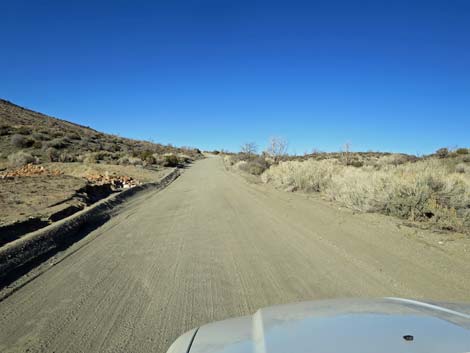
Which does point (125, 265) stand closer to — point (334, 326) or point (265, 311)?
point (265, 311)

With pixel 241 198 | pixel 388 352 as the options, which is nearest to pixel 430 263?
pixel 388 352

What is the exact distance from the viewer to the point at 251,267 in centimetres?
593

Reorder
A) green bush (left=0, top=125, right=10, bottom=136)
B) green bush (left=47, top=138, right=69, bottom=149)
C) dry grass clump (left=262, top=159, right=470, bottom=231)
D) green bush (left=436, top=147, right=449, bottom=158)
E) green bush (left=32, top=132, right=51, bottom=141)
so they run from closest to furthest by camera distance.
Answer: dry grass clump (left=262, top=159, right=470, bottom=231) < green bush (left=436, top=147, right=449, bottom=158) < green bush (left=47, top=138, right=69, bottom=149) < green bush (left=0, top=125, right=10, bottom=136) < green bush (left=32, top=132, right=51, bottom=141)

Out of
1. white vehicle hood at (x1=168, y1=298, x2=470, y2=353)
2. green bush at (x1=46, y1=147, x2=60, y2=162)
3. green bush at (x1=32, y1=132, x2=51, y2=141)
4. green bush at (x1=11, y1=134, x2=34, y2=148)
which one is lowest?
white vehicle hood at (x1=168, y1=298, x2=470, y2=353)

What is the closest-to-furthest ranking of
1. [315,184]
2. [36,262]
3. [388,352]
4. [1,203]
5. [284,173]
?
[388,352] < [36,262] < [1,203] < [315,184] < [284,173]

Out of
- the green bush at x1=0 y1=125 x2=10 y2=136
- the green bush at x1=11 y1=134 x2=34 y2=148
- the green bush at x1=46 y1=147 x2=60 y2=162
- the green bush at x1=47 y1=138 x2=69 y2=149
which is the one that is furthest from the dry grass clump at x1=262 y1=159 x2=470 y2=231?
the green bush at x1=0 y1=125 x2=10 y2=136

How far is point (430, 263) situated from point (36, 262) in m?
7.44

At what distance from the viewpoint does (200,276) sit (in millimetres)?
5531

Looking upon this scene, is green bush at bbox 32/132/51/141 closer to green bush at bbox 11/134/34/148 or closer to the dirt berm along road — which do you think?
green bush at bbox 11/134/34/148

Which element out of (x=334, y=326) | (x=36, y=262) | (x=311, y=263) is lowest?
(x=36, y=262)

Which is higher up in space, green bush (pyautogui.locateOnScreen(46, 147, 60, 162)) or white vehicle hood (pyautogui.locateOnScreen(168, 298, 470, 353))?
green bush (pyautogui.locateOnScreen(46, 147, 60, 162))

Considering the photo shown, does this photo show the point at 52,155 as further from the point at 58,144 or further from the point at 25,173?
the point at 25,173

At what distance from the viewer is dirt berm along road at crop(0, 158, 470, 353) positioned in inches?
156

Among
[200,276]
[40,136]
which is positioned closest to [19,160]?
[40,136]
